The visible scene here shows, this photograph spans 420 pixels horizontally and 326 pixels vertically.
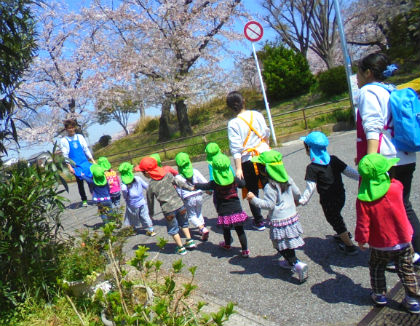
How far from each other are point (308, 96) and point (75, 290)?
19395 mm

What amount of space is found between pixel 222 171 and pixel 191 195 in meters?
0.99

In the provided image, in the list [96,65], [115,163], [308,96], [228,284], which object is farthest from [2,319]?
[308,96]

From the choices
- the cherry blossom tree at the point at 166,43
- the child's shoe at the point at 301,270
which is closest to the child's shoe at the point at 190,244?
the child's shoe at the point at 301,270

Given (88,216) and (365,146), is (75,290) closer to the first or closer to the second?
(365,146)

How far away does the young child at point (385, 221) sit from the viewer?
2467mm

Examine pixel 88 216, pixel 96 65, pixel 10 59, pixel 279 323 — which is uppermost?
pixel 96 65

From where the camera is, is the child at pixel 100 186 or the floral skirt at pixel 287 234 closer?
the floral skirt at pixel 287 234

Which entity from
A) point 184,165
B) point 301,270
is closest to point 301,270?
point 301,270

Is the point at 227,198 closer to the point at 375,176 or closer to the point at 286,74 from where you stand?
the point at 375,176

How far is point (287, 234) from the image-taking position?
314cm

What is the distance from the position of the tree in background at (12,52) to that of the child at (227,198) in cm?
192

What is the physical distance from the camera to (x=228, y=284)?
348 centimetres

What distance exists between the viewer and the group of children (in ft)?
8.15

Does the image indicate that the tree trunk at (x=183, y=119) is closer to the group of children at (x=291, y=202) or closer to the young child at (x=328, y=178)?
the group of children at (x=291, y=202)
